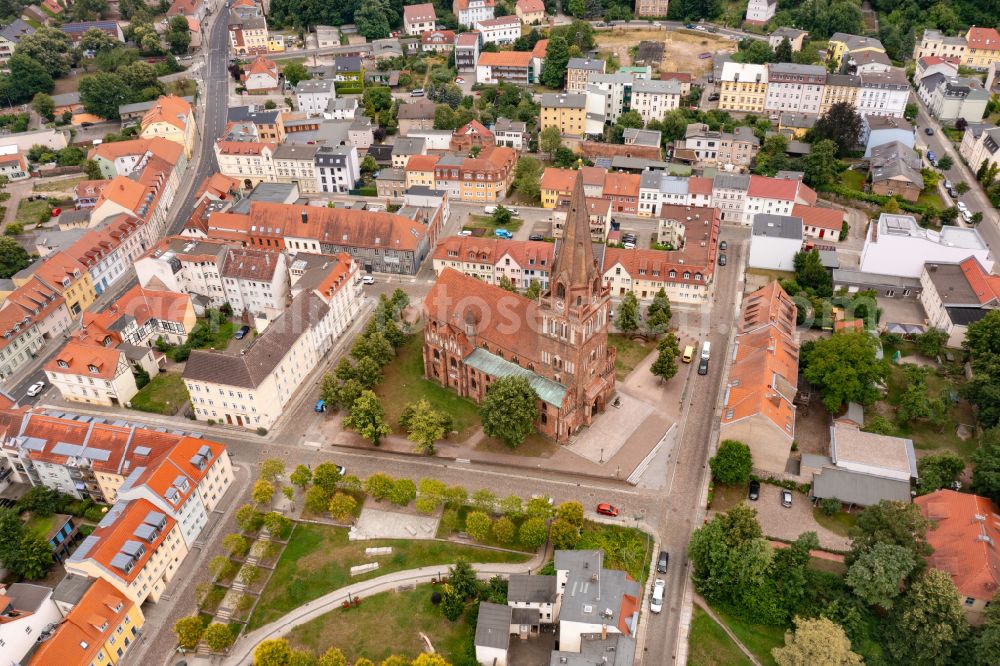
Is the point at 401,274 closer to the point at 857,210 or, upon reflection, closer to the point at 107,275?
the point at 107,275

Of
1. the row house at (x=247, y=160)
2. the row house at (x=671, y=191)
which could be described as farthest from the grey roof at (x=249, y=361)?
the row house at (x=671, y=191)

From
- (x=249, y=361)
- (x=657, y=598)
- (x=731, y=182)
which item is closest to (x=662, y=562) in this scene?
(x=657, y=598)

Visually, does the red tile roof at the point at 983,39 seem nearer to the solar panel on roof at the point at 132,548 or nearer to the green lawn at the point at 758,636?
the green lawn at the point at 758,636

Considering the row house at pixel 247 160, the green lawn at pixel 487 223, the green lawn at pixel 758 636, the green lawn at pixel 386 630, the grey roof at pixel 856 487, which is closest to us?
the green lawn at pixel 758 636

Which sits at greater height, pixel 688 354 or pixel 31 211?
pixel 31 211

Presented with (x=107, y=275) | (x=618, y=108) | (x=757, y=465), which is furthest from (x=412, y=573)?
(x=618, y=108)

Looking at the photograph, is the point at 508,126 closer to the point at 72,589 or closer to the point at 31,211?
the point at 31,211

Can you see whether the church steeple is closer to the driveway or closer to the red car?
the red car
